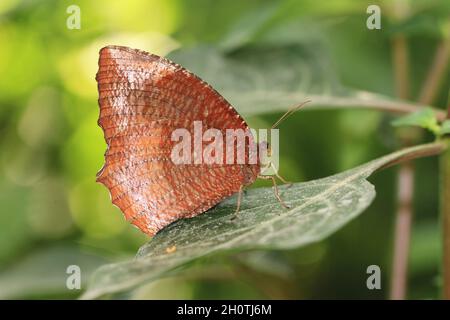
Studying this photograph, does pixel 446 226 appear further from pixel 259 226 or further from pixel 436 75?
pixel 436 75

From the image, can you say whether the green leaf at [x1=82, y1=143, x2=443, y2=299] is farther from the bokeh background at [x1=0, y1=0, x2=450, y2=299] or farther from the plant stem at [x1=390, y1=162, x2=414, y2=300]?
the bokeh background at [x1=0, y1=0, x2=450, y2=299]

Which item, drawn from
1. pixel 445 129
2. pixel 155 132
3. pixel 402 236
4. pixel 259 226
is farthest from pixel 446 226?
pixel 155 132

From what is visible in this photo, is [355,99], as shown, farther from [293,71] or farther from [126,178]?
[126,178]

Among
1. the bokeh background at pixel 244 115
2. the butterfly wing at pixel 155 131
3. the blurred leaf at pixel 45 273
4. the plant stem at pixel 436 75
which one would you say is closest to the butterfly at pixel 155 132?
the butterfly wing at pixel 155 131

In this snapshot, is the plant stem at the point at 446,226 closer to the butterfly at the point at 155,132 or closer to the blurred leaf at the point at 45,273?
the butterfly at the point at 155,132

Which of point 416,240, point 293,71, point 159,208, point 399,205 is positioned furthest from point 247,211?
point 416,240

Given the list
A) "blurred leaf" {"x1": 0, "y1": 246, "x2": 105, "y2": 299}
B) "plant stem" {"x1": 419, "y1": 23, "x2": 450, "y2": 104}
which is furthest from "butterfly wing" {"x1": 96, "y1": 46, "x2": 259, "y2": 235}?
"plant stem" {"x1": 419, "y1": 23, "x2": 450, "y2": 104}

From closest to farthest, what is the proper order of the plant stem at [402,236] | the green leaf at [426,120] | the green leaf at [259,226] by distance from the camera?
the green leaf at [259,226]
the green leaf at [426,120]
the plant stem at [402,236]
